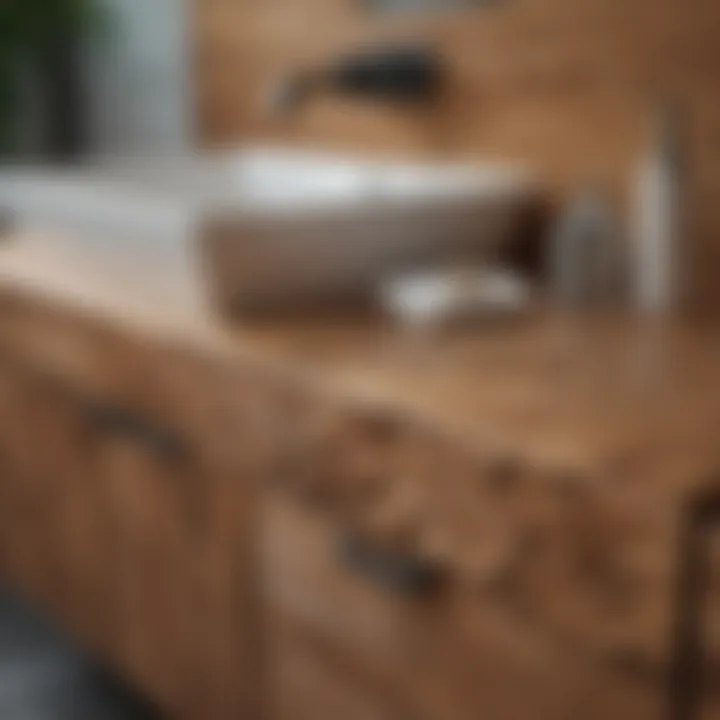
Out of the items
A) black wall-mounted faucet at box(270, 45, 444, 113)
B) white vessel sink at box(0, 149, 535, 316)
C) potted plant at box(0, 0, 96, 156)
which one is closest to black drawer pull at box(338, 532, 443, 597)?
white vessel sink at box(0, 149, 535, 316)

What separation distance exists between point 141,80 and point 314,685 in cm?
161

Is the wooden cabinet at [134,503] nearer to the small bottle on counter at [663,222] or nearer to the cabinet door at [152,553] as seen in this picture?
the cabinet door at [152,553]

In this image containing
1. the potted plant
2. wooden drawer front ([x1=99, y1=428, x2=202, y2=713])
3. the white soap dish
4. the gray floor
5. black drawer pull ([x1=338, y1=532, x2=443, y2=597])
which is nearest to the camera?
black drawer pull ([x1=338, y1=532, x2=443, y2=597])

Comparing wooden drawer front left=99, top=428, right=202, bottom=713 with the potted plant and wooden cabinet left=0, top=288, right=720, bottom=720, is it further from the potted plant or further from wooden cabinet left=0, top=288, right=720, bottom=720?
the potted plant

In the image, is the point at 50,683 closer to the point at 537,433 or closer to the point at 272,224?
the point at 272,224

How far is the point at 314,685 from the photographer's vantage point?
1.39 metres

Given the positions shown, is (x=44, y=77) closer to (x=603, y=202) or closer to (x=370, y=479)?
(x=603, y=202)

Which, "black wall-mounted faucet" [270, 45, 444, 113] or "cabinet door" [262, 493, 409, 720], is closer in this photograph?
"cabinet door" [262, 493, 409, 720]

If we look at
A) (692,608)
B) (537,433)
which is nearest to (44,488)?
(537,433)

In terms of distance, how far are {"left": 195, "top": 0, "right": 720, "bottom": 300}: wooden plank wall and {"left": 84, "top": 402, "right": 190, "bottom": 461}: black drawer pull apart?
572mm

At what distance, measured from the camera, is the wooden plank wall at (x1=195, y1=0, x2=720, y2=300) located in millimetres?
1594

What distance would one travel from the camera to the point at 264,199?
6.02 feet

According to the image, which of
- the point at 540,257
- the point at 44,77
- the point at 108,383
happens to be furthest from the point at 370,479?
the point at 44,77

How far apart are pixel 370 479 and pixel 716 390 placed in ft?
1.00
